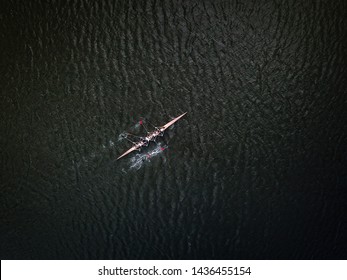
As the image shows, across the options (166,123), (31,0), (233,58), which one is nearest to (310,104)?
(233,58)

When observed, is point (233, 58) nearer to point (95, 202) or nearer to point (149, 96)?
point (149, 96)

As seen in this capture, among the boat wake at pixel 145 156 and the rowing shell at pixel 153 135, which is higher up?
the rowing shell at pixel 153 135

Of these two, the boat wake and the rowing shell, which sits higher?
the rowing shell

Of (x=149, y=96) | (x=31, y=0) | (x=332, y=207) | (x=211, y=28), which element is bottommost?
(x=332, y=207)

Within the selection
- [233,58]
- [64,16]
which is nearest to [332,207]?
[233,58]

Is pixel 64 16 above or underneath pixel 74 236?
above

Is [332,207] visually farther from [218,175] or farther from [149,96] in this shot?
[149,96]
